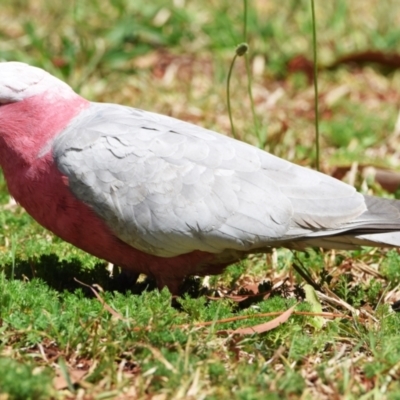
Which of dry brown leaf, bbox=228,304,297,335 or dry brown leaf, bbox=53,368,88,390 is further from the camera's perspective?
dry brown leaf, bbox=228,304,297,335

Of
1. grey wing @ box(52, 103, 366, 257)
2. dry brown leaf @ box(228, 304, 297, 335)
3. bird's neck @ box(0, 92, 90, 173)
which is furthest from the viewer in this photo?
bird's neck @ box(0, 92, 90, 173)

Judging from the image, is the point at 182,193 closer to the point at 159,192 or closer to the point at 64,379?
the point at 159,192

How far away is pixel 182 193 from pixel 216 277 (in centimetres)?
80

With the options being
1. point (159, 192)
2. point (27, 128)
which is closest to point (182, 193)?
point (159, 192)

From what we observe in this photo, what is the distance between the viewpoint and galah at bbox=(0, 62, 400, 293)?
139 inches

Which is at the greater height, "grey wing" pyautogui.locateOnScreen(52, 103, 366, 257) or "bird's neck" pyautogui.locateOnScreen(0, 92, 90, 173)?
"bird's neck" pyautogui.locateOnScreen(0, 92, 90, 173)

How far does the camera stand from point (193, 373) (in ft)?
9.83

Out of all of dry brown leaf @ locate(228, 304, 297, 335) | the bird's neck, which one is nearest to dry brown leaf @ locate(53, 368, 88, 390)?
dry brown leaf @ locate(228, 304, 297, 335)

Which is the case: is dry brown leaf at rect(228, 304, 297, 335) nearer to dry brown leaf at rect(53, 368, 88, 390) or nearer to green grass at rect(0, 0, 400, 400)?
green grass at rect(0, 0, 400, 400)

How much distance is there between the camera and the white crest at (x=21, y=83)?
369 centimetres

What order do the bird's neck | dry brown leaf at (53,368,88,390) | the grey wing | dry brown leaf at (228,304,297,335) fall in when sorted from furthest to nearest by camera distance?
the bird's neck, the grey wing, dry brown leaf at (228,304,297,335), dry brown leaf at (53,368,88,390)

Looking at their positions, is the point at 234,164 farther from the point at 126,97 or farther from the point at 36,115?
the point at 126,97

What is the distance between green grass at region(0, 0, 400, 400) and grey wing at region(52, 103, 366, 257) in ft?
0.89

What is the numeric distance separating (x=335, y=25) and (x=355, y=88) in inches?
36.0
